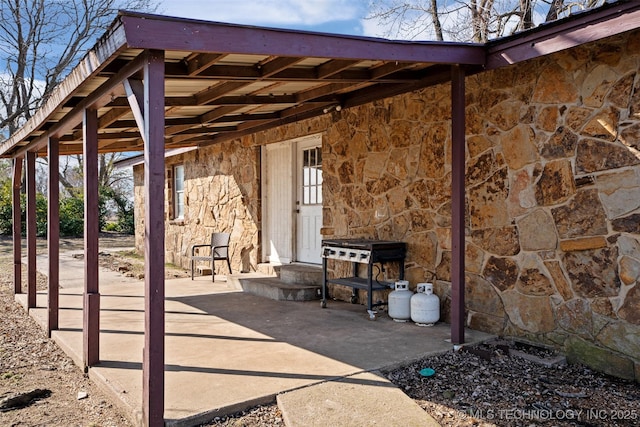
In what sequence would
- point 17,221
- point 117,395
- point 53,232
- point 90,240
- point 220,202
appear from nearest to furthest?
1. point 117,395
2. point 90,240
3. point 53,232
4. point 17,221
5. point 220,202

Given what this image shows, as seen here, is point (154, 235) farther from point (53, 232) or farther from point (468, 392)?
point (53, 232)

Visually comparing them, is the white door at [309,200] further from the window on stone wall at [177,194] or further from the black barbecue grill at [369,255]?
the window on stone wall at [177,194]

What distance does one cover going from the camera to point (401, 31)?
12.0 m

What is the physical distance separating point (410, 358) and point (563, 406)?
1.13 m

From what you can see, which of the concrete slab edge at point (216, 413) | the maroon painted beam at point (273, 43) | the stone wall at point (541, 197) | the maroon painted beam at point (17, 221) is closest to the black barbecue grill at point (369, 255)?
the stone wall at point (541, 197)

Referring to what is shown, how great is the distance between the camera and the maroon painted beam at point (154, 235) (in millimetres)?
2986

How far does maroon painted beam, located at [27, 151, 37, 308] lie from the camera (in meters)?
6.46

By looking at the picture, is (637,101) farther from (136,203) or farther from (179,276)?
(136,203)

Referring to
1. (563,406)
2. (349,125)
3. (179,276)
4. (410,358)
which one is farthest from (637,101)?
(179,276)

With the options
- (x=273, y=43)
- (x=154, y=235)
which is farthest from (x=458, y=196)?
(x=154, y=235)

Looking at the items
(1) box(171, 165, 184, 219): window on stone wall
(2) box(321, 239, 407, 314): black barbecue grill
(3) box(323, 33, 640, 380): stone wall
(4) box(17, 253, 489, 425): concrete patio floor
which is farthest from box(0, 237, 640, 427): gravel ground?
(1) box(171, 165, 184, 219): window on stone wall

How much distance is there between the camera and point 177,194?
38.3 feet

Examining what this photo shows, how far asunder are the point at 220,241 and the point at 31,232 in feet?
10.5

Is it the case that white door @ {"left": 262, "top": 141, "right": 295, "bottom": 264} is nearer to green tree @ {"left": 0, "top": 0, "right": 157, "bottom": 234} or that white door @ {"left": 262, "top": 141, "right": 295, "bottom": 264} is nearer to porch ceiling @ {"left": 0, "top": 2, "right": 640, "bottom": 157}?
porch ceiling @ {"left": 0, "top": 2, "right": 640, "bottom": 157}
